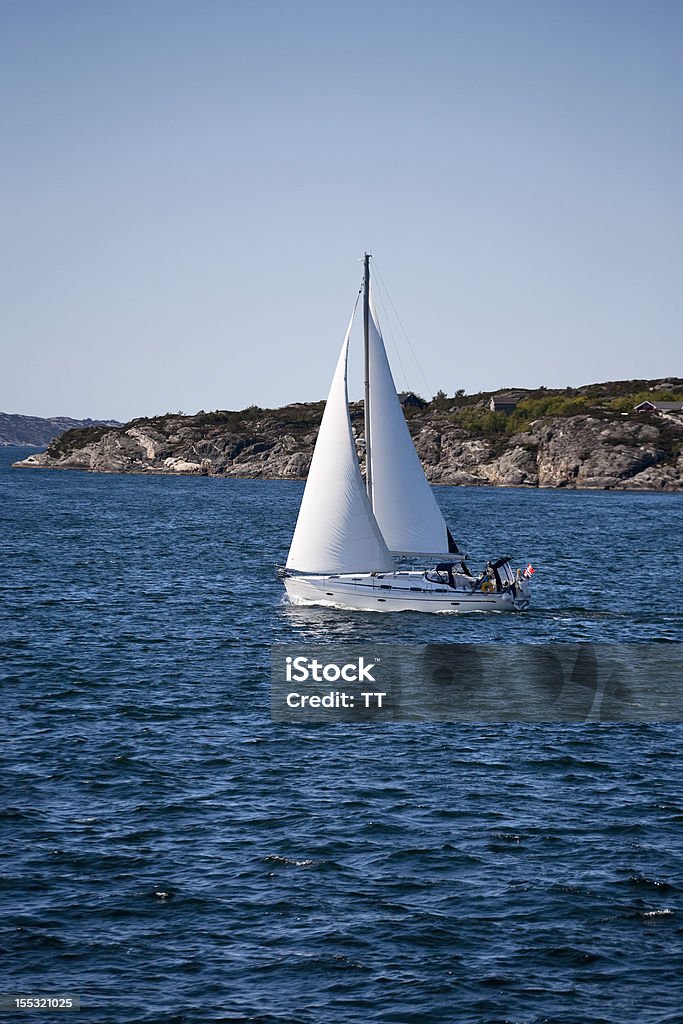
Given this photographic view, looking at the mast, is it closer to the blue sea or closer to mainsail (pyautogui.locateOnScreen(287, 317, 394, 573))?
mainsail (pyautogui.locateOnScreen(287, 317, 394, 573))

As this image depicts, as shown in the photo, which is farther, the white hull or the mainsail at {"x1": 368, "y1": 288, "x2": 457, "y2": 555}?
the mainsail at {"x1": 368, "y1": 288, "x2": 457, "y2": 555}

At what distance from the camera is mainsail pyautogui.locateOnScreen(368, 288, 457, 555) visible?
181 feet

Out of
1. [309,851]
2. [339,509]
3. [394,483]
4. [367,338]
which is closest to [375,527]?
[339,509]

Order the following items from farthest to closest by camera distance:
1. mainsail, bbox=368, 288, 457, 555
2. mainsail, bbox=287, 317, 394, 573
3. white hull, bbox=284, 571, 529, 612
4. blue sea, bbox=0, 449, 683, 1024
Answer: mainsail, bbox=368, 288, 457, 555
white hull, bbox=284, 571, 529, 612
mainsail, bbox=287, 317, 394, 573
blue sea, bbox=0, 449, 683, 1024

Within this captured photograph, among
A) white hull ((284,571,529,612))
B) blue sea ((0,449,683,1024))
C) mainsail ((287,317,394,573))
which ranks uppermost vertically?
mainsail ((287,317,394,573))

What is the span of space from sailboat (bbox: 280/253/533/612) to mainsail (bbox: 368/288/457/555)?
51 millimetres

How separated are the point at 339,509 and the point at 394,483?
3843 mm

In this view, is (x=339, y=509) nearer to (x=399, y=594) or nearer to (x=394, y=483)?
(x=394, y=483)

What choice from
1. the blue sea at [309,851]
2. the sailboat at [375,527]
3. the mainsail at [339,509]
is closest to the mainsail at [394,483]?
the sailboat at [375,527]

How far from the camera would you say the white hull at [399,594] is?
177 feet

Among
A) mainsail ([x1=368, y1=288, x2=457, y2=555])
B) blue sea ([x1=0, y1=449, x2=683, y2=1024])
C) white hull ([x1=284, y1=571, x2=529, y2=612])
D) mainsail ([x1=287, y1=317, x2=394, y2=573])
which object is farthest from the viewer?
mainsail ([x1=368, y1=288, x2=457, y2=555])

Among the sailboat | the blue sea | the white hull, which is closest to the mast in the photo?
the sailboat

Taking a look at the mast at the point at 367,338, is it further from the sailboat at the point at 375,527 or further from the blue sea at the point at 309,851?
the blue sea at the point at 309,851

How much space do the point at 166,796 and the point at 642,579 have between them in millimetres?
50200
